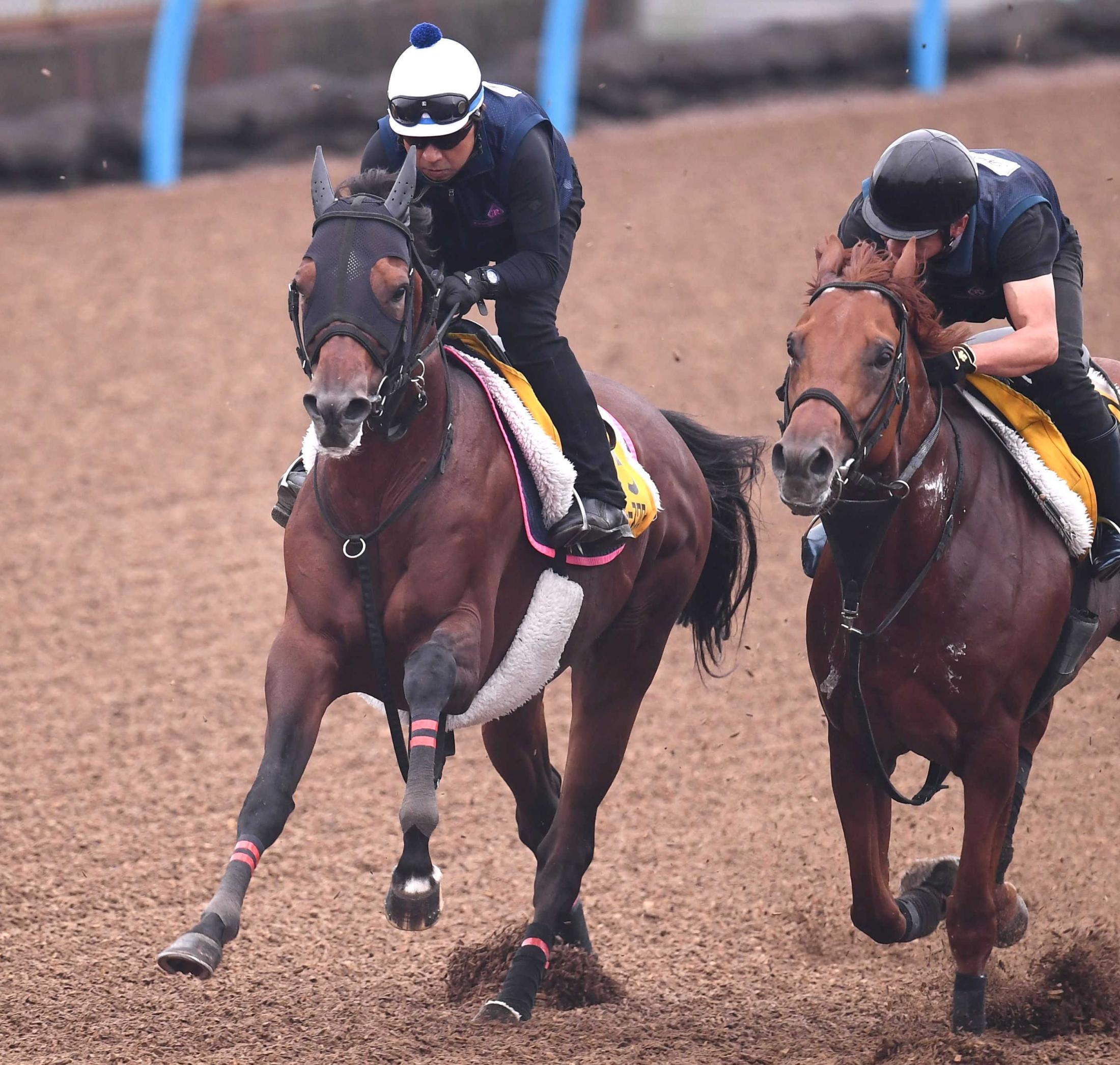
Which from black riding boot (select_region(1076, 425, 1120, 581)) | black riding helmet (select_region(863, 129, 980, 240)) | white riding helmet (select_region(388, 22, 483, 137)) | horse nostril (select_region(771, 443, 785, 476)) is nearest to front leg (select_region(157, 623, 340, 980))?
horse nostril (select_region(771, 443, 785, 476))

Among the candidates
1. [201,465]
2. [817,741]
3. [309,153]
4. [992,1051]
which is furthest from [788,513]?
[309,153]

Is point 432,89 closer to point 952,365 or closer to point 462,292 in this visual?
point 462,292

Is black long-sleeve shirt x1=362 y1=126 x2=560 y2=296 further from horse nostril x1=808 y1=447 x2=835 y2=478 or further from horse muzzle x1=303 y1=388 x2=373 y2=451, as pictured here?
horse nostril x1=808 y1=447 x2=835 y2=478

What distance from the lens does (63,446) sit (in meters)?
10.4

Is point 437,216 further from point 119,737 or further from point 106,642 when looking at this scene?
point 106,642

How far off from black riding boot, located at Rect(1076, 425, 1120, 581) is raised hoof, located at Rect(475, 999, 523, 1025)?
2202 millimetres

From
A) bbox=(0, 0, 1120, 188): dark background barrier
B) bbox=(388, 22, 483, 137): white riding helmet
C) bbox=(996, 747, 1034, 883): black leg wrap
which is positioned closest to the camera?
bbox=(388, 22, 483, 137): white riding helmet

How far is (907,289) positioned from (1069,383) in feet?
2.82

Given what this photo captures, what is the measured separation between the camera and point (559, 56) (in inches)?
564

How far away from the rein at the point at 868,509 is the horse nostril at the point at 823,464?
63 mm

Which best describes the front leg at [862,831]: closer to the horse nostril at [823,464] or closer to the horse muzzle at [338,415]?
the horse nostril at [823,464]

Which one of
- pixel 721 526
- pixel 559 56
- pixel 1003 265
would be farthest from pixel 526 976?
pixel 559 56

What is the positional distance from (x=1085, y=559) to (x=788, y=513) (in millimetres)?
4492

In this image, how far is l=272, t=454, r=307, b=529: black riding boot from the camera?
4.79 metres
